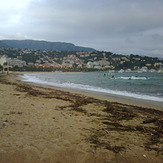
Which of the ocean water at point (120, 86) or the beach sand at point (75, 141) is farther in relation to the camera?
the ocean water at point (120, 86)

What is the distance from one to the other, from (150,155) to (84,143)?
149 centimetres

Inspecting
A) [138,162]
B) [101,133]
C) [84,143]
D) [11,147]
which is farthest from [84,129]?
[11,147]

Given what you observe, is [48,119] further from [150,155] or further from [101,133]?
[150,155]

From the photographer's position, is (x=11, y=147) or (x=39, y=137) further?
(x=39, y=137)

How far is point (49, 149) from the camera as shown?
9.87 feet

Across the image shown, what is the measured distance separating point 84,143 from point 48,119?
2.05 m

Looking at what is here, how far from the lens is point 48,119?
494cm

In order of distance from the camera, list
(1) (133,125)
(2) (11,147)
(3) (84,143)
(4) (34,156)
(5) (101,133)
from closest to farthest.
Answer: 1. (4) (34,156)
2. (2) (11,147)
3. (3) (84,143)
4. (5) (101,133)
5. (1) (133,125)

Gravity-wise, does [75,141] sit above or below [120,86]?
above

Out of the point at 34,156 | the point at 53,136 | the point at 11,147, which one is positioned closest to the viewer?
the point at 34,156

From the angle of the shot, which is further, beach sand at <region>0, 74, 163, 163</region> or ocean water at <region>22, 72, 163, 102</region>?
ocean water at <region>22, 72, 163, 102</region>

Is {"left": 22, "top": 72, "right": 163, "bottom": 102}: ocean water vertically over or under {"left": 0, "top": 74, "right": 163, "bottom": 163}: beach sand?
under

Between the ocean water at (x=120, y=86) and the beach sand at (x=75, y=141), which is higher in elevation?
the beach sand at (x=75, y=141)

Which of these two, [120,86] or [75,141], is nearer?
[75,141]
